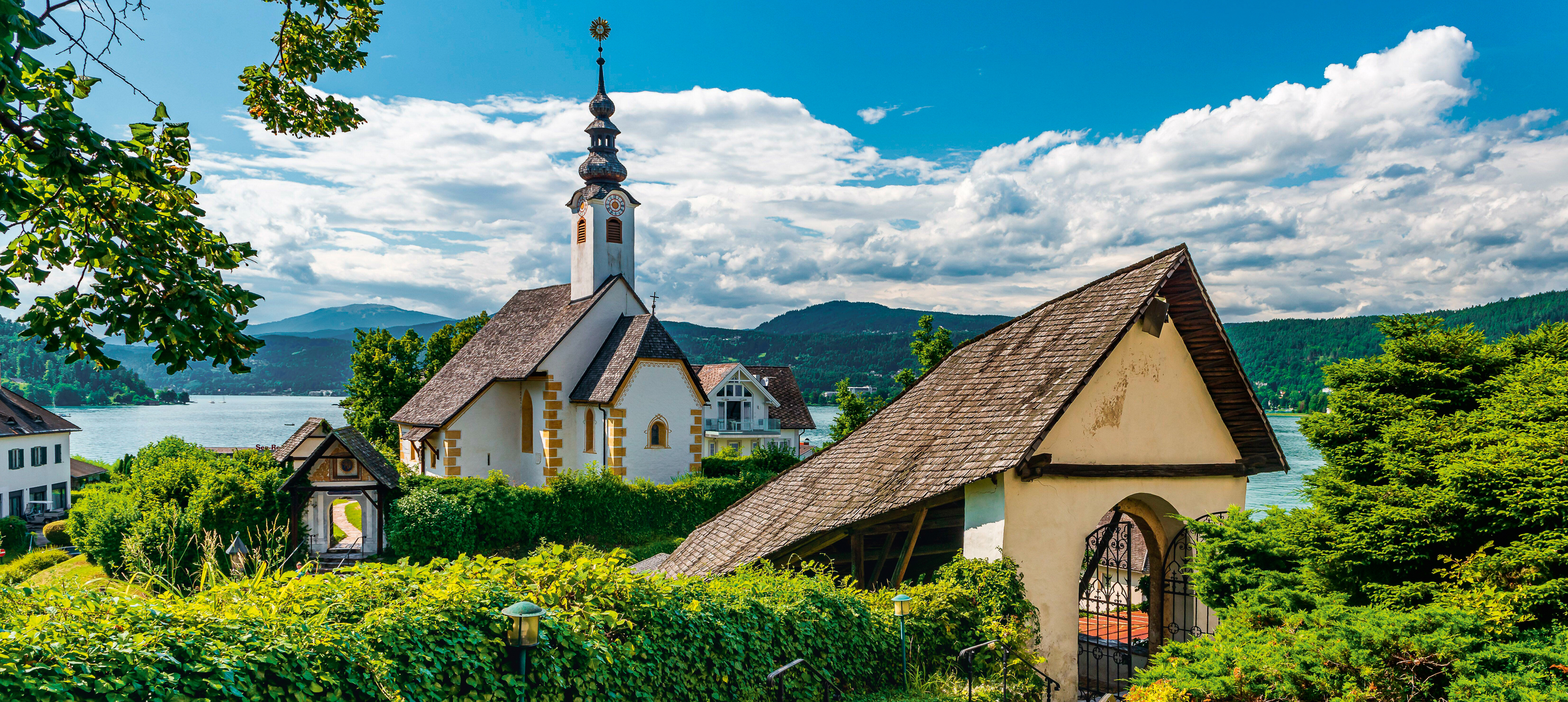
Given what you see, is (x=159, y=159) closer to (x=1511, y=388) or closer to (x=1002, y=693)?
(x=1002, y=693)

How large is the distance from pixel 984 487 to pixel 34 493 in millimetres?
56578

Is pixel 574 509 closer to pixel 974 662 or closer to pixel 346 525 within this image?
pixel 346 525

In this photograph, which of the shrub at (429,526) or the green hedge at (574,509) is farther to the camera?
the green hedge at (574,509)

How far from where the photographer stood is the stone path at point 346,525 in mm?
28828

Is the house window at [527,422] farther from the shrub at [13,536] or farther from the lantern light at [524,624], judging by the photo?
the lantern light at [524,624]

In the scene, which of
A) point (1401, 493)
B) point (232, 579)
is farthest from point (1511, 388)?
point (232, 579)

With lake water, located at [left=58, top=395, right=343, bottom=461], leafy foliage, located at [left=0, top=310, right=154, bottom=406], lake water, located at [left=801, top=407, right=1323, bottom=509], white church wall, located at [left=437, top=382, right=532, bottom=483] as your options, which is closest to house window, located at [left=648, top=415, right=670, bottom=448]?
white church wall, located at [left=437, top=382, right=532, bottom=483]

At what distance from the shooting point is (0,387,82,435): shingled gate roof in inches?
1752

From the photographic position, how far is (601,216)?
36.3 meters

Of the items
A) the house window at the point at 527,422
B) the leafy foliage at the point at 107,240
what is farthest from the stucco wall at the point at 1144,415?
the house window at the point at 527,422

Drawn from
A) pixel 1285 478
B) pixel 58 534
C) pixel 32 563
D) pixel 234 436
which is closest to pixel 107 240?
pixel 32 563

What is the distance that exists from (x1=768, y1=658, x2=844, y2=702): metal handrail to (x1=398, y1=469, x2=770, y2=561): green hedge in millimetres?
17171

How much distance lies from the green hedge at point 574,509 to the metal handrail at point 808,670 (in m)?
17.2

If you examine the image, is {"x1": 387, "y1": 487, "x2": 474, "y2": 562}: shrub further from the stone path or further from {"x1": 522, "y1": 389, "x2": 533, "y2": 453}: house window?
{"x1": 522, "y1": 389, "x2": 533, "y2": 453}: house window
